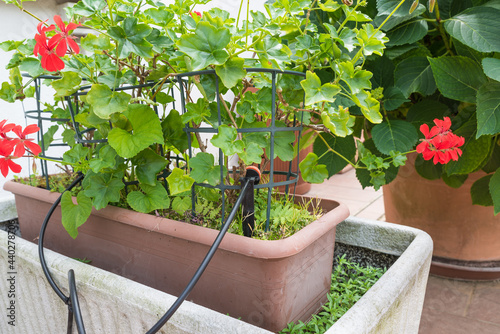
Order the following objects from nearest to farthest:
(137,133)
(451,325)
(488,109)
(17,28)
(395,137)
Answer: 1. (137,133)
2. (488,109)
3. (395,137)
4. (451,325)
5. (17,28)

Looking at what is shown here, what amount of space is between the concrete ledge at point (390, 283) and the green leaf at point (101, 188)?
0.39 meters

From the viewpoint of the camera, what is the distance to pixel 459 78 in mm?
774

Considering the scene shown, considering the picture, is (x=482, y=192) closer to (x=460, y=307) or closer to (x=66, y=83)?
(x=460, y=307)

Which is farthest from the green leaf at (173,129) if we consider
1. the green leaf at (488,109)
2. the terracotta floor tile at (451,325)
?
the terracotta floor tile at (451,325)

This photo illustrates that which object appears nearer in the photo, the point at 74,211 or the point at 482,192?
the point at 74,211

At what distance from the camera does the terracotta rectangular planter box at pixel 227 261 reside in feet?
1.64

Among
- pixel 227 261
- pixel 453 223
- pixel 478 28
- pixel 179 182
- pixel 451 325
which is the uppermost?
pixel 478 28

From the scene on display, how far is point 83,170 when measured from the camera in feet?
2.17

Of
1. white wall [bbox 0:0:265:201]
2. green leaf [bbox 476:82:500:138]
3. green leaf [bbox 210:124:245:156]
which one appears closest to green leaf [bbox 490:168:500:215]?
green leaf [bbox 476:82:500:138]

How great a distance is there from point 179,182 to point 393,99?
56 cm

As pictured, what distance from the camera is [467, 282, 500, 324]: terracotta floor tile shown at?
94 cm

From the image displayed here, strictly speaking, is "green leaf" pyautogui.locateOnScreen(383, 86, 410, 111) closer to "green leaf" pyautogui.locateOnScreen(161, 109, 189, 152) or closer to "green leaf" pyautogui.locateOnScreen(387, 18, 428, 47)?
"green leaf" pyautogui.locateOnScreen(387, 18, 428, 47)

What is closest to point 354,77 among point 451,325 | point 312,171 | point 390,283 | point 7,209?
point 312,171

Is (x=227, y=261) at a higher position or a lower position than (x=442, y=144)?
lower
